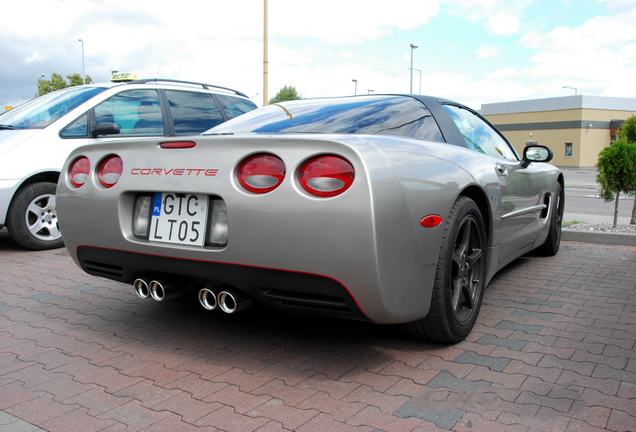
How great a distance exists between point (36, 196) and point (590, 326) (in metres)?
5.20

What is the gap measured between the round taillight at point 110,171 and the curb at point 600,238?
551 centimetres

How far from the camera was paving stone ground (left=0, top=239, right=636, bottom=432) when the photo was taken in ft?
6.89

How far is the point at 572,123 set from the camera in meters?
44.1

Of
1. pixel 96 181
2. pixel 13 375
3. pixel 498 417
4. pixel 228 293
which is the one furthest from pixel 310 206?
pixel 13 375

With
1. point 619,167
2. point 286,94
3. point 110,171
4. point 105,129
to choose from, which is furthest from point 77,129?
point 286,94

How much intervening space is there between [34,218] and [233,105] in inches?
110

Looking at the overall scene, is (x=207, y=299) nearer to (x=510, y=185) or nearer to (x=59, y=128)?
(x=510, y=185)

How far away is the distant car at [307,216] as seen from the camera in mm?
2205

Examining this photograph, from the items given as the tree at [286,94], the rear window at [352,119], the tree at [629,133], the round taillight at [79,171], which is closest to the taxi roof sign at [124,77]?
the rear window at [352,119]

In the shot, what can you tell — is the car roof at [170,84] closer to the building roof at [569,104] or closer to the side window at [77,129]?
the side window at [77,129]

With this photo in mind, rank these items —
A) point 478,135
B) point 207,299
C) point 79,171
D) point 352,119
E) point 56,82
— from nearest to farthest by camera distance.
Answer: point 207,299 → point 79,171 → point 352,119 → point 478,135 → point 56,82

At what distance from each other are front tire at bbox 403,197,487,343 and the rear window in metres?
0.55

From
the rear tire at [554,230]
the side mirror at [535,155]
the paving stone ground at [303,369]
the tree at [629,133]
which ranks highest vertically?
the tree at [629,133]

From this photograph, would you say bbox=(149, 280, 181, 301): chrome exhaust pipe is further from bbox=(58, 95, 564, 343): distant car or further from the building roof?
the building roof
